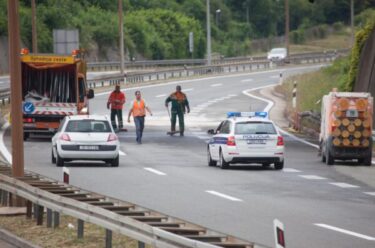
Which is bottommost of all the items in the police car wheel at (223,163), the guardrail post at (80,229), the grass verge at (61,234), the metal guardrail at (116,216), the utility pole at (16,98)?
the police car wheel at (223,163)

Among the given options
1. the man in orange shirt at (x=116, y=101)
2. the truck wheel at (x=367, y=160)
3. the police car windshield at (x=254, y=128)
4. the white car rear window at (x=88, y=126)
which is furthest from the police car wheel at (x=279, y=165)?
the man in orange shirt at (x=116, y=101)

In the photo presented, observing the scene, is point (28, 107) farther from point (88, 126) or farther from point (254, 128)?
point (254, 128)

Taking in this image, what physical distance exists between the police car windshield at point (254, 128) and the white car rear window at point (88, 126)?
11.2 feet

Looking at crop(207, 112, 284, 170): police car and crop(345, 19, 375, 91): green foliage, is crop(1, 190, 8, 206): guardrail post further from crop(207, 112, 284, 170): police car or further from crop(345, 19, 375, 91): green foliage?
crop(345, 19, 375, 91): green foliage

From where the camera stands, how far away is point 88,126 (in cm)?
3234

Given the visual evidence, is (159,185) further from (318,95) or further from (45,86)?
(318,95)

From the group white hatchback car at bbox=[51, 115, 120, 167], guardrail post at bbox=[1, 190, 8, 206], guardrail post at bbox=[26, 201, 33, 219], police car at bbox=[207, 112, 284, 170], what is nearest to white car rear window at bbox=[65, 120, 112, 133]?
white hatchback car at bbox=[51, 115, 120, 167]

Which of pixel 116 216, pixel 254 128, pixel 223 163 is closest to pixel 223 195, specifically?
pixel 223 163

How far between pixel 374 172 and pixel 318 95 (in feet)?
94.5

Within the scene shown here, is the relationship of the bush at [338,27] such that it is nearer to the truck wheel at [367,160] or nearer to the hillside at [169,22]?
the hillside at [169,22]

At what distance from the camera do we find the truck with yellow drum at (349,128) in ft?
109

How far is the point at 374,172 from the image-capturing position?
103ft

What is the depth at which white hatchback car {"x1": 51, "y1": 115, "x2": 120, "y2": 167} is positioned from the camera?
3150cm

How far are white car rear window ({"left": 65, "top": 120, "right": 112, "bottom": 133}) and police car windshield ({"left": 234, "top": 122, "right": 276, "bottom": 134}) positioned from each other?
342 centimetres
